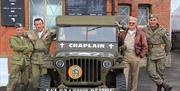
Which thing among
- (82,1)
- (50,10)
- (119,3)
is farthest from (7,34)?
(119,3)

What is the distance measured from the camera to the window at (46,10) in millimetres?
15516

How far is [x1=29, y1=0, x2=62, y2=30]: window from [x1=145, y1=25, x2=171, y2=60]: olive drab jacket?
5.28 meters

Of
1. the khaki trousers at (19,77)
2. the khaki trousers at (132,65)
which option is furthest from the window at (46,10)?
the khaki trousers at (132,65)

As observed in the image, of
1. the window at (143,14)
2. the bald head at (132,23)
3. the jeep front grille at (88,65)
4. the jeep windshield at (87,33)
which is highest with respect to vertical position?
the window at (143,14)

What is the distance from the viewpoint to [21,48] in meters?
10.4

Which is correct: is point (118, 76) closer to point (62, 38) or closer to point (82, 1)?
point (62, 38)

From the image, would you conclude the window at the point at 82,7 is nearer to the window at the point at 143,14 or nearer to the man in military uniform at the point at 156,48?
the window at the point at 143,14

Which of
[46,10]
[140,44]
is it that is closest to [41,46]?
[140,44]

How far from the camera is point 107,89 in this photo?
9062 mm

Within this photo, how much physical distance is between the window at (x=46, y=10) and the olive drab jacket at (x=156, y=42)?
528cm

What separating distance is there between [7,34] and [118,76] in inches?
273

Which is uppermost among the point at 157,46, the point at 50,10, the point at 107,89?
the point at 50,10

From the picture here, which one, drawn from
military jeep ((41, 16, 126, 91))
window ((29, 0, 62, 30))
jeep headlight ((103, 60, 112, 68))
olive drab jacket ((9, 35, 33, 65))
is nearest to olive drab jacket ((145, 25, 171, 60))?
military jeep ((41, 16, 126, 91))

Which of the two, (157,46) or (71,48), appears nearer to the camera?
(71,48)
